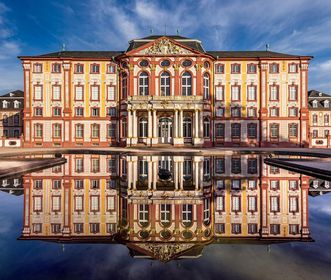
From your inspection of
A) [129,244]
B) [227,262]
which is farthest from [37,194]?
[227,262]

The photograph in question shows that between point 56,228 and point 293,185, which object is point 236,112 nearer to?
point 293,185

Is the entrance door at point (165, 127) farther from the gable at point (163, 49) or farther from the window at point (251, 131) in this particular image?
the window at point (251, 131)

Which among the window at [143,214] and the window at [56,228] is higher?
the window at [143,214]

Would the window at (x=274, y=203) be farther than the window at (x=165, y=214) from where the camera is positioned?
Yes

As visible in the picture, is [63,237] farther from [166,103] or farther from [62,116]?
[62,116]

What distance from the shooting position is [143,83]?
130 ft

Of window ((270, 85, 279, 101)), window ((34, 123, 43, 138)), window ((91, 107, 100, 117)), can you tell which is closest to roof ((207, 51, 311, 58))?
window ((270, 85, 279, 101))

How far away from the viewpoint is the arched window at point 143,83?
130ft

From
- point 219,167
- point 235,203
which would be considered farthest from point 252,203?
point 219,167

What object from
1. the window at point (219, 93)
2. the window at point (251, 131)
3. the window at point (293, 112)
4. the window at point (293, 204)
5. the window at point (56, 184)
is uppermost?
the window at point (219, 93)

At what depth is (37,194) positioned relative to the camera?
9.65 metres

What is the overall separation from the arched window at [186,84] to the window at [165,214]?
32832 mm

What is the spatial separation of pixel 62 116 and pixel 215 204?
38.9m

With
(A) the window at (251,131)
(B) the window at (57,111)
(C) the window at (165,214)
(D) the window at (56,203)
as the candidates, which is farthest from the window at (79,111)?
(C) the window at (165,214)
